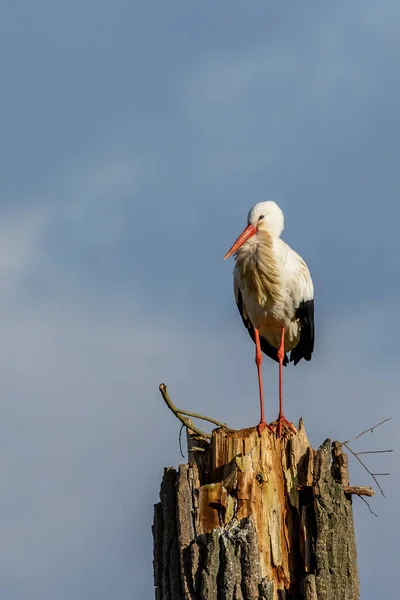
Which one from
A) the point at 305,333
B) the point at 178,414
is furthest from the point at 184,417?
the point at 305,333

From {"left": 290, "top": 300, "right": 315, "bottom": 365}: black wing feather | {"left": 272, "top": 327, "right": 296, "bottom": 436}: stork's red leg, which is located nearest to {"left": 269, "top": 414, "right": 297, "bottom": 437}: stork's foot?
{"left": 272, "top": 327, "right": 296, "bottom": 436}: stork's red leg

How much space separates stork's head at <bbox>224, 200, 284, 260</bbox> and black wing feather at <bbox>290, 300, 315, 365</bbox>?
2.79ft

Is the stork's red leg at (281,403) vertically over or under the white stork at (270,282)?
under

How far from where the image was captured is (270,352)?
13.2m

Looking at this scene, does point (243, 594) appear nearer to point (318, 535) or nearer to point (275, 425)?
point (318, 535)

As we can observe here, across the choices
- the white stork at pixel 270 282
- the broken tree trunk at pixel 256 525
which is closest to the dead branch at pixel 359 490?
the broken tree trunk at pixel 256 525

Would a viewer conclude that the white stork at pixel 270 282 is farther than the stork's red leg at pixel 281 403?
Yes

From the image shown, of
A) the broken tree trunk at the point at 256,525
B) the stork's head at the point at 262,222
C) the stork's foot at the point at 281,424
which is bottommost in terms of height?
the broken tree trunk at the point at 256,525

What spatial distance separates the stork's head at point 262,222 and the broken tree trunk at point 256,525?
392 centimetres

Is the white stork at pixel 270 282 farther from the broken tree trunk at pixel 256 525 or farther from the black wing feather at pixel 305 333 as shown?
the broken tree trunk at pixel 256 525

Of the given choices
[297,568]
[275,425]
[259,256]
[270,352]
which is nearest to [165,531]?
[297,568]

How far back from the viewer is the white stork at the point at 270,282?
11.8 m

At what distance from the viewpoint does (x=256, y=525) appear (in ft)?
25.6

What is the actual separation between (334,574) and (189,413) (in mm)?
1746
